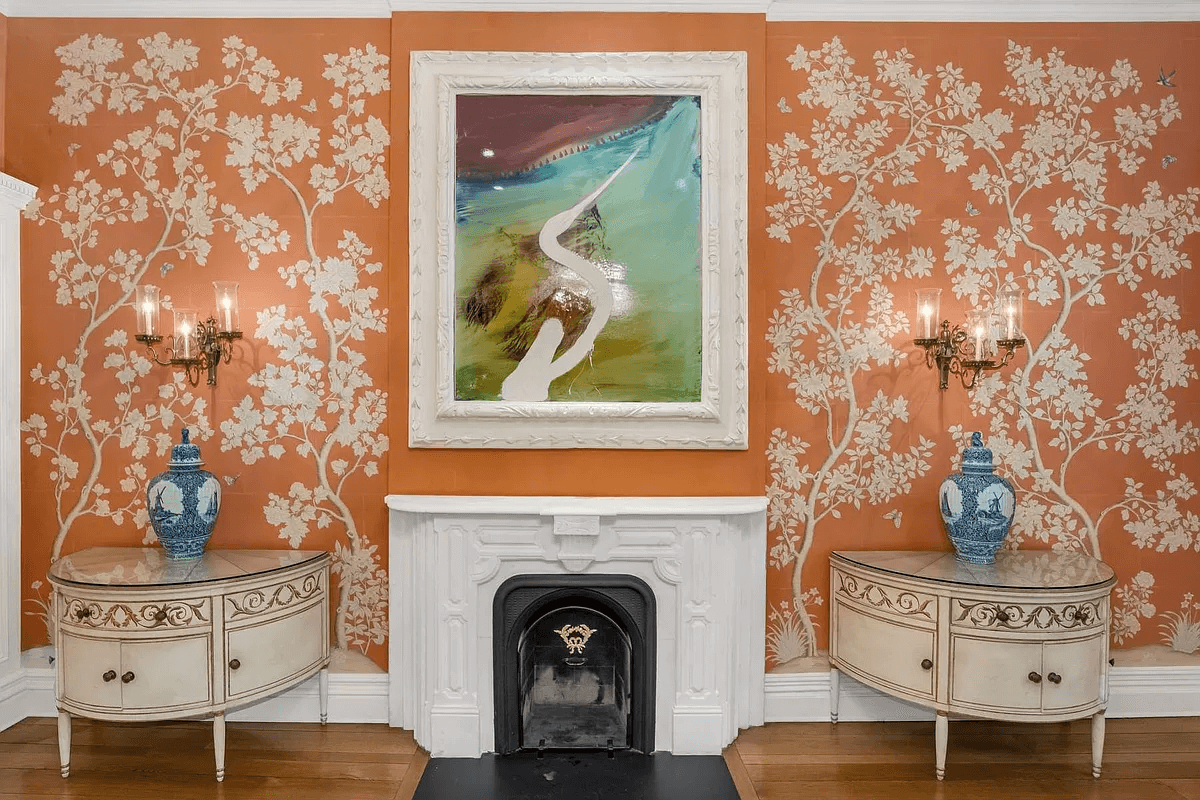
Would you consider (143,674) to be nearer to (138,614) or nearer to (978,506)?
(138,614)

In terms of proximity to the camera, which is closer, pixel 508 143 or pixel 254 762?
pixel 254 762

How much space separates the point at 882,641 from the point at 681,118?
2.26 meters

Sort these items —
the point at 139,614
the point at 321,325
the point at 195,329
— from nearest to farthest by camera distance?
the point at 139,614 → the point at 195,329 → the point at 321,325

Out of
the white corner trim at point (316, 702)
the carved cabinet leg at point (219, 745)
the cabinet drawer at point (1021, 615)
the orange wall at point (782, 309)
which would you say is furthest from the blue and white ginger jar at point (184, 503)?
the cabinet drawer at point (1021, 615)

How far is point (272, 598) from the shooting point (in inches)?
101

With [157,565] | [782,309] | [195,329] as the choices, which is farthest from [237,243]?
[782,309]

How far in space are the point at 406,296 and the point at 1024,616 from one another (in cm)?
267

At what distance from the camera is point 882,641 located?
2611 millimetres

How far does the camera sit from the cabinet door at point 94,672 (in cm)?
241

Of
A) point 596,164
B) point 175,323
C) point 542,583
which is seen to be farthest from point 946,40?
point 175,323

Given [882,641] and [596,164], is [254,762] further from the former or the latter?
[596,164]

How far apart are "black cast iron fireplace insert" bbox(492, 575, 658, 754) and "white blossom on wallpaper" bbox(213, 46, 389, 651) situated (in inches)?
33.1

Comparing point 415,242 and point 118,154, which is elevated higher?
point 118,154

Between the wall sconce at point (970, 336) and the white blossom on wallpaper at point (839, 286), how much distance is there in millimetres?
108
